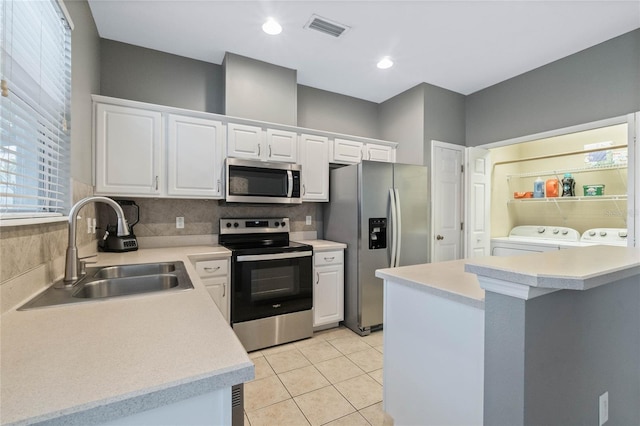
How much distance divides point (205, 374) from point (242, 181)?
2343 millimetres

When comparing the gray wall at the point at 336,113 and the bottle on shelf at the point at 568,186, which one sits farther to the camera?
the bottle on shelf at the point at 568,186

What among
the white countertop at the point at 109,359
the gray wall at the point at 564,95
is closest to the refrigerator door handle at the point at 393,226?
the gray wall at the point at 564,95

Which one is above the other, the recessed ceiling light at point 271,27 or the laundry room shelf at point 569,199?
the recessed ceiling light at point 271,27

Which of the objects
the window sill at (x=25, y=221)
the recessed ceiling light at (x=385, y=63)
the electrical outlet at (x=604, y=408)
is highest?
the recessed ceiling light at (x=385, y=63)

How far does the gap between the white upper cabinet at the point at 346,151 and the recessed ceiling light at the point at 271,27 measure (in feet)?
4.12

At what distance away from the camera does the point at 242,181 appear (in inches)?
111

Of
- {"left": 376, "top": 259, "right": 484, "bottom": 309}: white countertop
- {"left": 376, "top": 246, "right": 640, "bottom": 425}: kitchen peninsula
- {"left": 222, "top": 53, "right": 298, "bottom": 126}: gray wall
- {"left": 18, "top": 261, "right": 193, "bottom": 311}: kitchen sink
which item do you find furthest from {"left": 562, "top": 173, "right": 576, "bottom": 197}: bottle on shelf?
{"left": 18, "top": 261, "right": 193, "bottom": 311}: kitchen sink

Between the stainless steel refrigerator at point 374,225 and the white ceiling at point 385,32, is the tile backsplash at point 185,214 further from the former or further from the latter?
the white ceiling at point 385,32

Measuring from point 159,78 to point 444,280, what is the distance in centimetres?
310

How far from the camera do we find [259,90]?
10.0 feet

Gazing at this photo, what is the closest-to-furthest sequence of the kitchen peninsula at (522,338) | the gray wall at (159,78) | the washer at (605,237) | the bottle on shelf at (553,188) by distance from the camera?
the kitchen peninsula at (522,338) < the gray wall at (159,78) < the washer at (605,237) < the bottle on shelf at (553,188)

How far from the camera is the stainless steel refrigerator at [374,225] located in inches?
118

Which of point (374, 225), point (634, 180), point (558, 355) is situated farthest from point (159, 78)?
point (634, 180)

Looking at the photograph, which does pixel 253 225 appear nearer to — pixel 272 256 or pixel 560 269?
pixel 272 256
